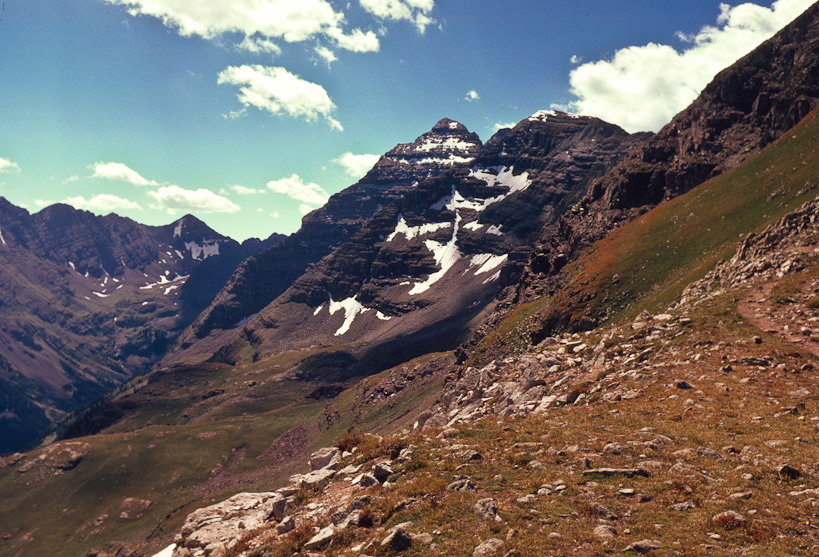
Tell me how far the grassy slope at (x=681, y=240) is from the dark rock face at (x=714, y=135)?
18.0 metres

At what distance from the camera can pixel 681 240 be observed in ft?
259

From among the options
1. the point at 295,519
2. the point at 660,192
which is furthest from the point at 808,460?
the point at 660,192

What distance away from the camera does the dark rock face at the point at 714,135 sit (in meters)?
111

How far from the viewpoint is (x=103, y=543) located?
18950 centimetres

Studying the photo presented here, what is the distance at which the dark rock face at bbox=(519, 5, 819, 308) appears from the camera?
111 meters

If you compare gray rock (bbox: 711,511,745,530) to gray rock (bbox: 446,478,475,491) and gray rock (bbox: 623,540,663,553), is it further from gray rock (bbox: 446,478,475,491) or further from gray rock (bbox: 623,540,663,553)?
gray rock (bbox: 446,478,475,491)

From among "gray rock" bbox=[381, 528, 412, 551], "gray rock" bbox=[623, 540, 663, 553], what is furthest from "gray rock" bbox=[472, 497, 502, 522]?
"gray rock" bbox=[623, 540, 663, 553]

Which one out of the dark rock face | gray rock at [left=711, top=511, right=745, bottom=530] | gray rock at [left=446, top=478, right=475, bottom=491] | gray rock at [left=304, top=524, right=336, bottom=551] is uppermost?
the dark rock face

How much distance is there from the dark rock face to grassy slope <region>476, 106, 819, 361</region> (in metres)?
18.0

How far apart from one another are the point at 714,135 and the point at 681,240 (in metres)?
65.1

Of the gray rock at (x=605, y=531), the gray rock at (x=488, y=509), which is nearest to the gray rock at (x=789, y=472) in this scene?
the gray rock at (x=605, y=531)

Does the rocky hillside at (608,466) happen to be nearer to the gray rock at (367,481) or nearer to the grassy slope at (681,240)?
the gray rock at (367,481)

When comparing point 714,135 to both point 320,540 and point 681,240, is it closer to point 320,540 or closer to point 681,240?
point 681,240

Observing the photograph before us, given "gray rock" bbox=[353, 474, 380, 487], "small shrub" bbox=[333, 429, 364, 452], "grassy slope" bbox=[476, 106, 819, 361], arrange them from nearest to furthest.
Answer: "gray rock" bbox=[353, 474, 380, 487]
"small shrub" bbox=[333, 429, 364, 452]
"grassy slope" bbox=[476, 106, 819, 361]
